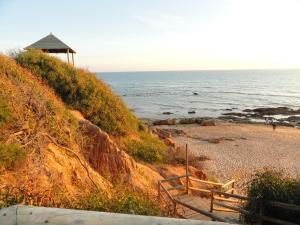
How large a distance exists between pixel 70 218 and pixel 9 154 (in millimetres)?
5060

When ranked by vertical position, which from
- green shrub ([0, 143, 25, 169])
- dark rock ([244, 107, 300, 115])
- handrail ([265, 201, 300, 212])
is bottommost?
dark rock ([244, 107, 300, 115])

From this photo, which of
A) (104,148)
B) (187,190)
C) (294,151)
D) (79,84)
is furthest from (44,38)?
(294,151)

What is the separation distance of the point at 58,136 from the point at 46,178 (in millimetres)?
2818

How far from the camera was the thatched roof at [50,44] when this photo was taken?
22234 mm

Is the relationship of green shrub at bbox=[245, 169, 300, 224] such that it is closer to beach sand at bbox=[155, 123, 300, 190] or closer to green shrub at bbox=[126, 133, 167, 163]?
green shrub at bbox=[126, 133, 167, 163]

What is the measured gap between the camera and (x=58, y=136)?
10578mm

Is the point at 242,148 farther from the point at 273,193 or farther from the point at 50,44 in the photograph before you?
the point at 273,193

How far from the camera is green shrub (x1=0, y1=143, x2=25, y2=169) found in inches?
287

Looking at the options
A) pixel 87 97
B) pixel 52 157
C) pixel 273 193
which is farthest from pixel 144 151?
pixel 273 193

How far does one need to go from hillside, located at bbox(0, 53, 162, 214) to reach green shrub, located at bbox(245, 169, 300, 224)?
322 centimetres

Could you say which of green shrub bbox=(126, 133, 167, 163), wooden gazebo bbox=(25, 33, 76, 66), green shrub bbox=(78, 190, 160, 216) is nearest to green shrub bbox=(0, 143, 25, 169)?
green shrub bbox=(78, 190, 160, 216)

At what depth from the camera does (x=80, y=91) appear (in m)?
16.9

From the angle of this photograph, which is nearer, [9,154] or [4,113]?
[9,154]

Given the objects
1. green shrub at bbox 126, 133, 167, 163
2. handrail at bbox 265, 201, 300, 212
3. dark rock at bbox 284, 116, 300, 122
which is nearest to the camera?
handrail at bbox 265, 201, 300, 212
